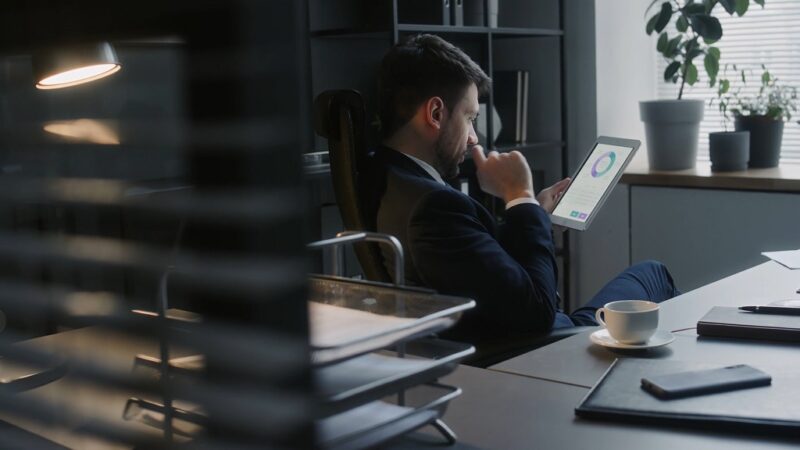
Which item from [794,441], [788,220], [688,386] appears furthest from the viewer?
[788,220]

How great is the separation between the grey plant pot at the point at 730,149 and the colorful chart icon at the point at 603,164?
4.03 feet

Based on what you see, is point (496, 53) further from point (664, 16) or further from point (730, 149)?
point (730, 149)

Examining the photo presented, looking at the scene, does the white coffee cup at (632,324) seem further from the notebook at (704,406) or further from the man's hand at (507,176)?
the man's hand at (507,176)

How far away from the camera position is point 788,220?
338cm

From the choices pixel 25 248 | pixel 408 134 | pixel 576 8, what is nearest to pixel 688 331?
pixel 408 134

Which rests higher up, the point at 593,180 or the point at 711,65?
the point at 711,65

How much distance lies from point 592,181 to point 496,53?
1847 millimetres

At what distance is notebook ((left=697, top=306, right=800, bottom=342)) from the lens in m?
1.55

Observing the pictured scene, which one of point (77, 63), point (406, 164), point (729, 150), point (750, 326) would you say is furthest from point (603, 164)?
point (77, 63)

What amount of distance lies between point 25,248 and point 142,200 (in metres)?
0.06

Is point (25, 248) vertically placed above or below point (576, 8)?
below

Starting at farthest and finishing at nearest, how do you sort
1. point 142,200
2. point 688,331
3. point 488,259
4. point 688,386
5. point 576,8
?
point 576,8, point 488,259, point 688,331, point 688,386, point 142,200

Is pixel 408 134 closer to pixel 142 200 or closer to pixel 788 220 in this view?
pixel 788 220

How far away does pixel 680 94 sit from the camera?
12.2ft
